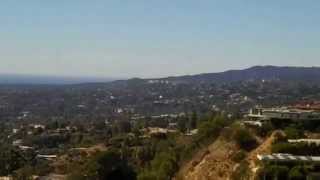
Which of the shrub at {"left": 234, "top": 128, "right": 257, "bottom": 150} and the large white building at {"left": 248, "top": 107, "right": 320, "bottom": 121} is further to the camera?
the large white building at {"left": 248, "top": 107, "right": 320, "bottom": 121}

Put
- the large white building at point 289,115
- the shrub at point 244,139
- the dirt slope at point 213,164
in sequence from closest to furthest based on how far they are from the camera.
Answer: the dirt slope at point 213,164 < the shrub at point 244,139 < the large white building at point 289,115

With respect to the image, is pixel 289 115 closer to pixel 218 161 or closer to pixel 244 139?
pixel 244 139

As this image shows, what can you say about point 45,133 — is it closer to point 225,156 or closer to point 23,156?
point 23,156

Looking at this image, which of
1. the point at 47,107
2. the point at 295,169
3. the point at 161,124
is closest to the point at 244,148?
the point at 295,169

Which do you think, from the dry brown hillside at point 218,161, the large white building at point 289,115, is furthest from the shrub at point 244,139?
the large white building at point 289,115

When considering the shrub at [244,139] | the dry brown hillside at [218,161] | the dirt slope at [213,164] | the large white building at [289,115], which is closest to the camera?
the dry brown hillside at [218,161]

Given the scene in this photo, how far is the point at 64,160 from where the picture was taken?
223ft

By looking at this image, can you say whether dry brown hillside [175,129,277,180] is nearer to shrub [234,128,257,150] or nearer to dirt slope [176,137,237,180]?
dirt slope [176,137,237,180]

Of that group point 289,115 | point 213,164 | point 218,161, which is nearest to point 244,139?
point 218,161

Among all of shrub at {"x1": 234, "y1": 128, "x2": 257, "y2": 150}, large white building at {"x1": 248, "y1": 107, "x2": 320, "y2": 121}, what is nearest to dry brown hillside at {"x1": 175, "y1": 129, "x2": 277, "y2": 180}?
shrub at {"x1": 234, "y1": 128, "x2": 257, "y2": 150}

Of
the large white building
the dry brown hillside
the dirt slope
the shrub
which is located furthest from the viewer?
the large white building

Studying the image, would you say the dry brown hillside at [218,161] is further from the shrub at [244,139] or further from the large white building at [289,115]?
the large white building at [289,115]

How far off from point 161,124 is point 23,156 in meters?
36.9

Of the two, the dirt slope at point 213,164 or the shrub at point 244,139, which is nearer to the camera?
the dirt slope at point 213,164
